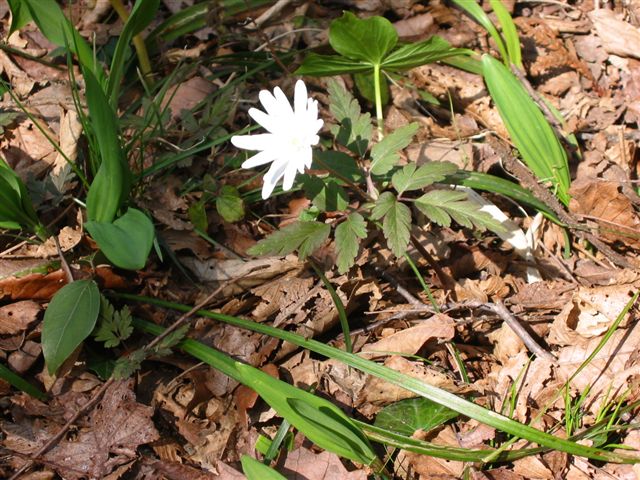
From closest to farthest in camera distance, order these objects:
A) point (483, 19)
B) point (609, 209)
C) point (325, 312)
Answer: point (325, 312) → point (609, 209) → point (483, 19)

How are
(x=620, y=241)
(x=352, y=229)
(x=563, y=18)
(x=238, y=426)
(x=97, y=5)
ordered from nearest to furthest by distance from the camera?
(x=352, y=229)
(x=238, y=426)
(x=620, y=241)
(x=97, y=5)
(x=563, y=18)

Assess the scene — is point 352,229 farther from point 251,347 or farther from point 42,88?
point 42,88

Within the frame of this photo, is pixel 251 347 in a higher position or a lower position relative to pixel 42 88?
lower

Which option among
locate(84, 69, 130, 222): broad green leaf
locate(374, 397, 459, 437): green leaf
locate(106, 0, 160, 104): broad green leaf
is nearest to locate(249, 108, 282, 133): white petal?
locate(84, 69, 130, 222): broad green leaf

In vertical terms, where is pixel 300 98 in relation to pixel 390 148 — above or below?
above

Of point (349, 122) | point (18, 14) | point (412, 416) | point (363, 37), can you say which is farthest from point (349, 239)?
point (18, 14)

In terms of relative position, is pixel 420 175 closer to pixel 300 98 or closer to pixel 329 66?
pixel 300 98

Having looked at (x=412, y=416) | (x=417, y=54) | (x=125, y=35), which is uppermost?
(x=125, y=35)

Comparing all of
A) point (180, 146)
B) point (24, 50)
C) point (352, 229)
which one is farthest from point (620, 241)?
point (24, 50)
